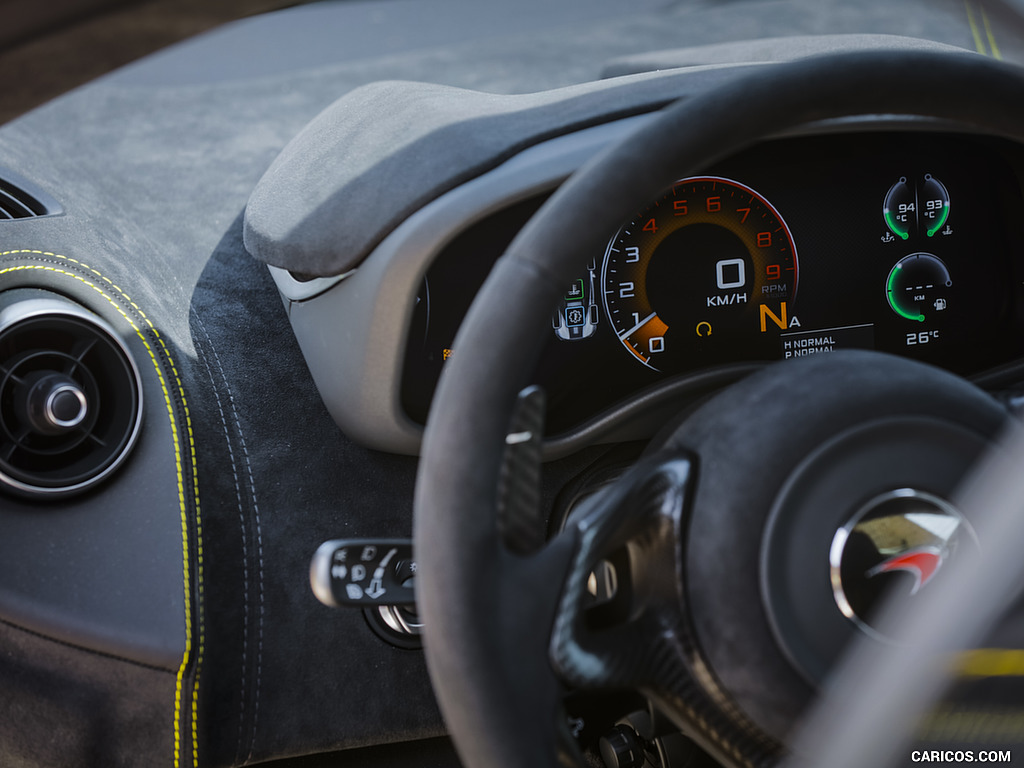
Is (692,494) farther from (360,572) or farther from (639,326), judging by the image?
(639,326)

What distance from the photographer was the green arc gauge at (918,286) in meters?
1.63

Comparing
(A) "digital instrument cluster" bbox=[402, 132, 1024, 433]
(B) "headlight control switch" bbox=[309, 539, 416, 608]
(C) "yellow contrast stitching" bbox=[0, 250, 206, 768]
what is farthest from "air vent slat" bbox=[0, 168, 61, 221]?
(B) "headlight control switch" bbox=[309, 539, 416, 608]

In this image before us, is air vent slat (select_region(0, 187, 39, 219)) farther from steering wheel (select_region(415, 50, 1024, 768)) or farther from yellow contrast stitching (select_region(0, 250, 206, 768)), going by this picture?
steering wheel (select_region(415, 50, 1024, 768))

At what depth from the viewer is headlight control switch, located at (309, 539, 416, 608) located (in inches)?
37.6

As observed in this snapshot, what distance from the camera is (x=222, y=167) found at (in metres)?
2.02

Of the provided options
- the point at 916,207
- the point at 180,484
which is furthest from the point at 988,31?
the point at 180,484

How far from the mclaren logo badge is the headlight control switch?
458mm

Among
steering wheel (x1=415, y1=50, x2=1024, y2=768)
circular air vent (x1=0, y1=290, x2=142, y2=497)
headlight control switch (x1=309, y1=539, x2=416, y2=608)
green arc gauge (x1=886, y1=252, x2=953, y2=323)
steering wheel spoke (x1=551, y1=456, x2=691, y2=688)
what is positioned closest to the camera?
steering wheel (x1=415, y1=50, x2=1024, y2=768)

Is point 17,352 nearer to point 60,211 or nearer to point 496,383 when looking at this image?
point 60,211

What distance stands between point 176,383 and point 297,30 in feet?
4.43

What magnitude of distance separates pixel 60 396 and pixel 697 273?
0.98 meters

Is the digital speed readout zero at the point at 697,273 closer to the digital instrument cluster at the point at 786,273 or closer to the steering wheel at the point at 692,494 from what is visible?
the digital instrument cluster at the point at 786,273

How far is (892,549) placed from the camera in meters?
0.85

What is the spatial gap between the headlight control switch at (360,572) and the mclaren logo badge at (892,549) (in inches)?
18.0
